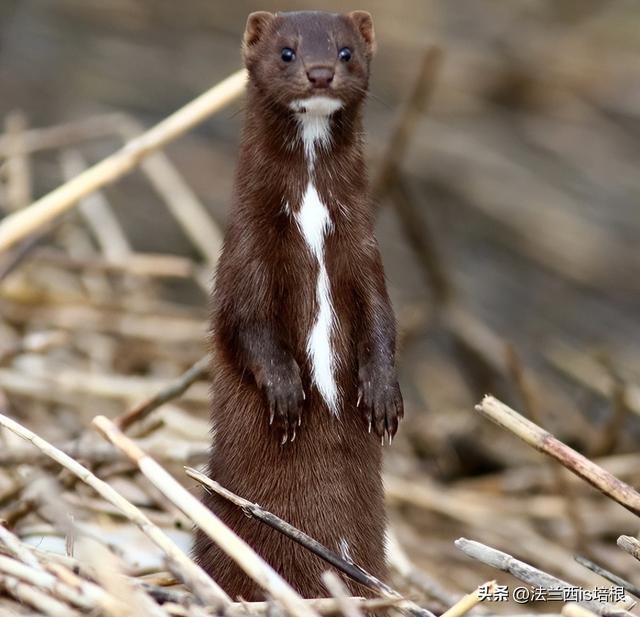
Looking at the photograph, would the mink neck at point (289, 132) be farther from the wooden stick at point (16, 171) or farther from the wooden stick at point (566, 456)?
the wooden stick at point (16, 171)

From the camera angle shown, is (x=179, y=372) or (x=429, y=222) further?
(x=429, y=222)

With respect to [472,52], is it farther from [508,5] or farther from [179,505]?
[179,505]

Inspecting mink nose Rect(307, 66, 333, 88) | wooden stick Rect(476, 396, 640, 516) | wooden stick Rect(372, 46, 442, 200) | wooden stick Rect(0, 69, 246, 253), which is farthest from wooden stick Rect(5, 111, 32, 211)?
wooden stick Rect(476, 396, 640, 516)

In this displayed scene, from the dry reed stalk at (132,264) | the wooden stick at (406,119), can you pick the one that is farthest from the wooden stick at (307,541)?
the wooden stick at (406,119)

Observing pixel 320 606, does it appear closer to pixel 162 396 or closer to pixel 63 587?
pixel 63 587

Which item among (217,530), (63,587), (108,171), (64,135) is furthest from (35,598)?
→ (64,135)

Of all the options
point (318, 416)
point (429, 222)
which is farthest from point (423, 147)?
point (318, 416)
